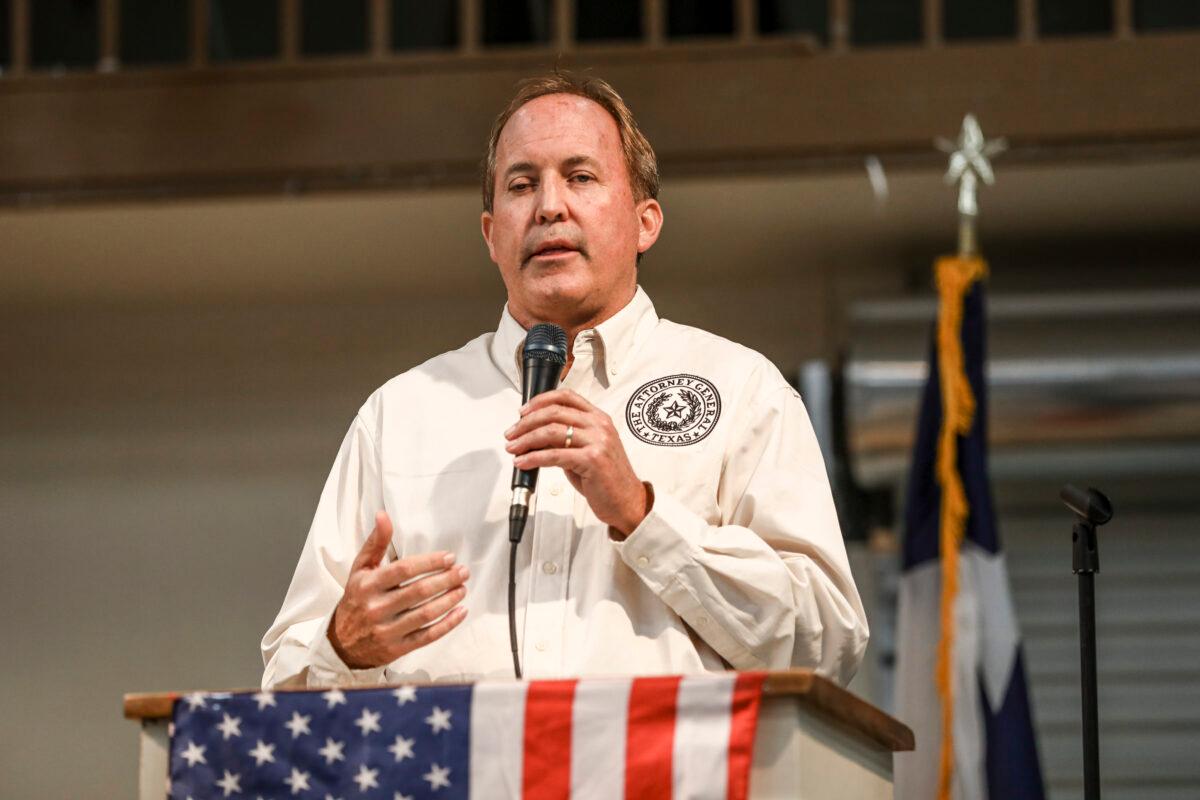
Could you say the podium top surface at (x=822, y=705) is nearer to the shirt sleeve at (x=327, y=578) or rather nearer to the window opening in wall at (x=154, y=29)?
the shirt sleeve at (x=327, y=578)

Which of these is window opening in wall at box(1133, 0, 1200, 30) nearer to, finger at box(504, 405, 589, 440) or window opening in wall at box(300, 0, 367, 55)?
window opening in wall at box(300, 0, 367, 55)

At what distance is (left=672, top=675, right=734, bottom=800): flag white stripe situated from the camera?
1.78m

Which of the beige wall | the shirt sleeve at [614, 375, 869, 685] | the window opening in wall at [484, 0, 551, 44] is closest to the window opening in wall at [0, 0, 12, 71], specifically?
the beige wall

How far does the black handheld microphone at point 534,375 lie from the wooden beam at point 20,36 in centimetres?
365

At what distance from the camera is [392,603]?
201 cm

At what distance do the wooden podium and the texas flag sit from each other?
280 cm

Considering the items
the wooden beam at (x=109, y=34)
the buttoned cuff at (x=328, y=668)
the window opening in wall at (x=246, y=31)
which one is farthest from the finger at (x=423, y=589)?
the window opening in wall at (x=246, y=31)

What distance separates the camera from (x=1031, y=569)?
19.1 feet

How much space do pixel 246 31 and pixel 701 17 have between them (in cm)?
164

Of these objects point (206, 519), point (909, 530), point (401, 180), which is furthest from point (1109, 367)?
point (206, 519)

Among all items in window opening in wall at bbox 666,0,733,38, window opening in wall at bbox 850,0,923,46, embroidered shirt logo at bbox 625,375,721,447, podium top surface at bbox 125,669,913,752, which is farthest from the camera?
window opening in wall at bbox 850,0,923,46

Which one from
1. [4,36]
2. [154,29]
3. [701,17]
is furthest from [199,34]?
[701,17]

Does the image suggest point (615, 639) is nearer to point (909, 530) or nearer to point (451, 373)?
point (451, 373)

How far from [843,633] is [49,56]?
15.6ft
